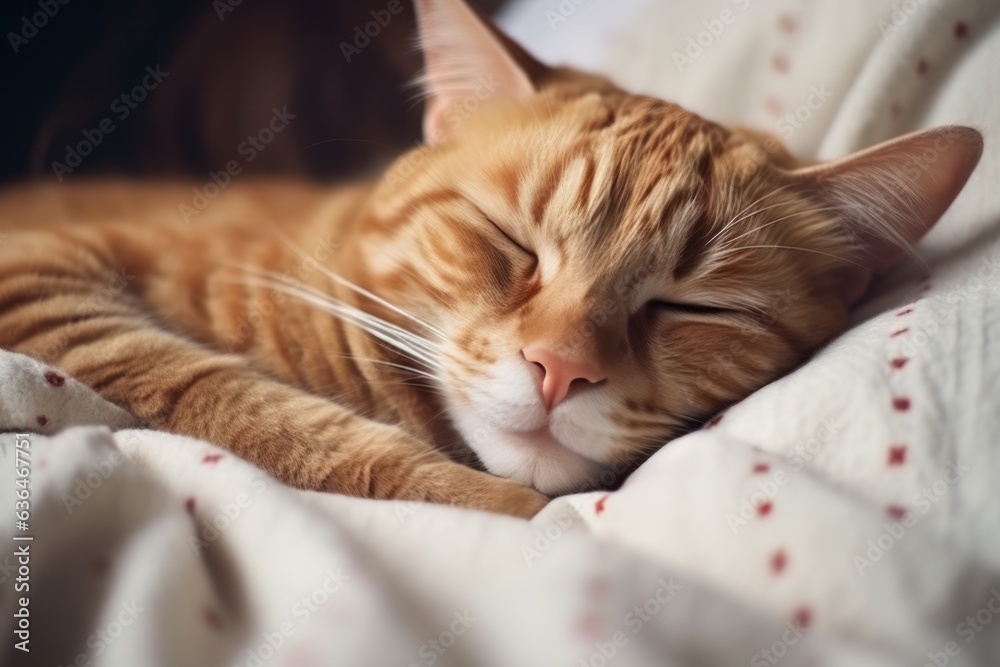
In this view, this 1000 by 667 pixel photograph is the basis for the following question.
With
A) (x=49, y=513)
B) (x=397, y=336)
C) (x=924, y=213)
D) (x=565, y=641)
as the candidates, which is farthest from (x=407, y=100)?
(x=565, y=641)

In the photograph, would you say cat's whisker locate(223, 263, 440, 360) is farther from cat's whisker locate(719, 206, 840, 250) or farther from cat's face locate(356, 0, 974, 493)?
cat's whisker locate(719, 206, 840, 250)

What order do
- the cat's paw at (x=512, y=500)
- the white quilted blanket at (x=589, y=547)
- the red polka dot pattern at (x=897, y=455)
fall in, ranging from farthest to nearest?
the cat's paw at (x=512, y=500) < the red polka dot pattern at (x=897, y=455) < the white quilted blanket at (x=589, y=547)

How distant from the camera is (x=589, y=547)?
0.70 m

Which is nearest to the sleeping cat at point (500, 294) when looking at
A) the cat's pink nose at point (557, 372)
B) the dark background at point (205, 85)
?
the cat's pink nose at point (557, 372)

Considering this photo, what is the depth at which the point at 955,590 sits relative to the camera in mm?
627

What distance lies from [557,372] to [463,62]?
68 cm

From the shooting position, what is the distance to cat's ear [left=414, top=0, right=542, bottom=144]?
1.21 meters

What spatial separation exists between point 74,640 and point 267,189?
1.23 m

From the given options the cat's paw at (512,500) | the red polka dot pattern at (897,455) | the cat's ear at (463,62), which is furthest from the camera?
the cat's ear at (463,62)

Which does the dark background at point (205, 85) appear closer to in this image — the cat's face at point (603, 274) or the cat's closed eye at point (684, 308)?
the cat's face at point (603, 274)

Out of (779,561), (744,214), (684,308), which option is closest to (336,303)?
(684,308)

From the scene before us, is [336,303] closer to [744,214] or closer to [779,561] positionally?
[744,214]

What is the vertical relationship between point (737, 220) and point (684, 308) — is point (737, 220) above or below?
above

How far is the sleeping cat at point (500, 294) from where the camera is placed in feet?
3.20
